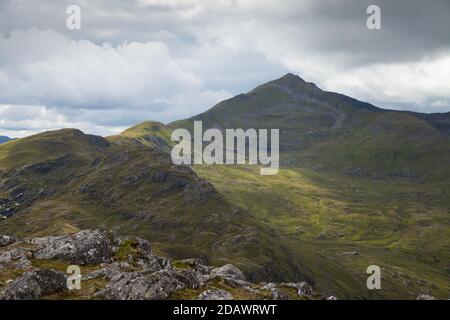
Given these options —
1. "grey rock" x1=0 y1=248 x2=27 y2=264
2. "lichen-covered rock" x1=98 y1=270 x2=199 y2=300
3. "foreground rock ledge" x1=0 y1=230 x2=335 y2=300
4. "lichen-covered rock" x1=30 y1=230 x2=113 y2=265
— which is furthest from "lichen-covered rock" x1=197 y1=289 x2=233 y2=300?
"grey rock" x1=0 y1=248 x2=27 y2=264

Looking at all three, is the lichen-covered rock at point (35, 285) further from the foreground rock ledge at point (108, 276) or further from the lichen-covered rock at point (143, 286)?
the lichen-covered rock at point (143, 286)

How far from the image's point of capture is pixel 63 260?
214 ft

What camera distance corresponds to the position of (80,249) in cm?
6681

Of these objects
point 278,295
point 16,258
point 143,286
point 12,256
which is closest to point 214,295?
point 143,286

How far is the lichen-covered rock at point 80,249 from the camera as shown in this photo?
66.1 m

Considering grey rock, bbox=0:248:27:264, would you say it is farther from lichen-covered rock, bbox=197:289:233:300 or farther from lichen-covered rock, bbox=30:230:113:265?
lichen-covered rock, bbox=197:289:233:300

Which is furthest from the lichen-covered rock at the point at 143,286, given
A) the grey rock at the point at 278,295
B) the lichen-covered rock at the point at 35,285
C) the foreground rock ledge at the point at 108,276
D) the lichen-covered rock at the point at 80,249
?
the lichen-covered rock at the point at 80,249

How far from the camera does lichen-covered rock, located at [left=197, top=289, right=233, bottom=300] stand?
162ft

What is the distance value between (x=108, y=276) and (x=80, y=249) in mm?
10150

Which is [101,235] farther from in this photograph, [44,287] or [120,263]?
[44,287]

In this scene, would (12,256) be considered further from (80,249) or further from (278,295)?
(278,295)
